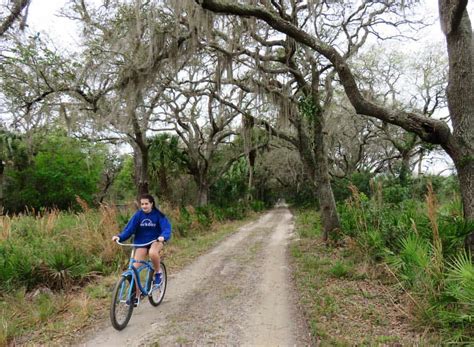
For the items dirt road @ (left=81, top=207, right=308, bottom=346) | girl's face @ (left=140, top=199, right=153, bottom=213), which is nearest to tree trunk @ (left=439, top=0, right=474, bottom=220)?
dirt road @ (left=81, top=207, right=308, bottom=346)

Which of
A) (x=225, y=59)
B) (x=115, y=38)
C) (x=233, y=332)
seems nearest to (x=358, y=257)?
(x=233, y=332)

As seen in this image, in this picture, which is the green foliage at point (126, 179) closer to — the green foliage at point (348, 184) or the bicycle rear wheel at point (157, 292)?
the green foliage at point (348, 184)

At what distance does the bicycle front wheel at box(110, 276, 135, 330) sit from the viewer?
11.7 ft

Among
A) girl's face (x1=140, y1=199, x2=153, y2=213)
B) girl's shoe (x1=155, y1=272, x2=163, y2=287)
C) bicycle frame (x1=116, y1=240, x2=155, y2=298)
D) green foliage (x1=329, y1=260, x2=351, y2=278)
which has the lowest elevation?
green foliage (x1=329, y1=260, x2=351, y2=278)

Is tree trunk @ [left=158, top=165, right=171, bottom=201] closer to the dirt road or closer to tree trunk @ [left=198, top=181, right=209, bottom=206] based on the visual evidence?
tree trunk @ [left=198, top=181, right=209, bottom=206]

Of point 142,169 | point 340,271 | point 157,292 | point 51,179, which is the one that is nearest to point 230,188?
point 142,169

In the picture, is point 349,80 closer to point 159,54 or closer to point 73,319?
point 159,54

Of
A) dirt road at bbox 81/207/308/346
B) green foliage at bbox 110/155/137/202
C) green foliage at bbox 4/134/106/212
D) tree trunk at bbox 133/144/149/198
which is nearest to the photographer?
dirt road at bbox 81/207/308/346

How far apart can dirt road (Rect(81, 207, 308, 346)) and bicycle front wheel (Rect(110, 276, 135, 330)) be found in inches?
4.9

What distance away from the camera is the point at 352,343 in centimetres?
325

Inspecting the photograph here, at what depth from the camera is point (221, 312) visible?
420cm

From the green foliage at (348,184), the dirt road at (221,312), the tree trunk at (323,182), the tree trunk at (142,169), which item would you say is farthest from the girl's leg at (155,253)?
the green foliage at (348,184)

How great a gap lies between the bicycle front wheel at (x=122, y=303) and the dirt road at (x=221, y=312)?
12cm

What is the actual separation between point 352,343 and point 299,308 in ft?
3.80
